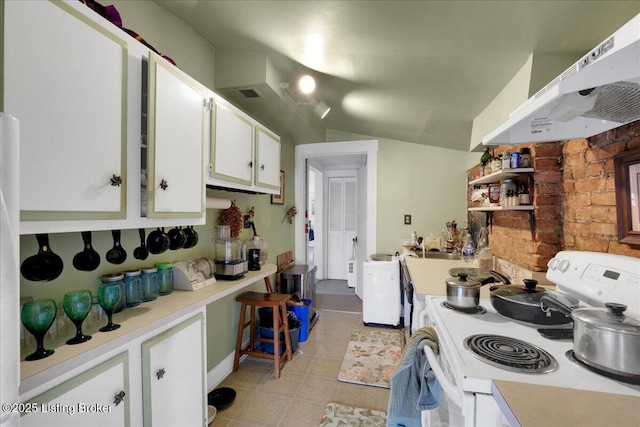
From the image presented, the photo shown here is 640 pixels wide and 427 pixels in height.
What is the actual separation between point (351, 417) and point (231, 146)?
74.4 inches

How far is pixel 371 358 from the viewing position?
2.60 metres

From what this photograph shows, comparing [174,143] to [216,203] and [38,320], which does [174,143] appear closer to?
[216,203]

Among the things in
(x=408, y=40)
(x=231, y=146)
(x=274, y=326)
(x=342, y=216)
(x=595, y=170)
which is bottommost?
(x=274, y=326)

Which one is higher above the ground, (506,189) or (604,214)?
(506,189)

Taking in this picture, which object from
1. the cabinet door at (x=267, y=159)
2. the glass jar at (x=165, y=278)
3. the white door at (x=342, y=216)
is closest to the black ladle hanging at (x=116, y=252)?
the glass jar at (x=165, y=278)

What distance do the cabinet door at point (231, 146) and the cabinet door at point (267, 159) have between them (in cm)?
11

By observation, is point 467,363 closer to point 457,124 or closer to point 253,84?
point 253,84

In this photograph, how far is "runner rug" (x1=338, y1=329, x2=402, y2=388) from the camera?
229 centimetres

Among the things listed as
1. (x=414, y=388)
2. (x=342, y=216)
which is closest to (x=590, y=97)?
(x=414, y=388)

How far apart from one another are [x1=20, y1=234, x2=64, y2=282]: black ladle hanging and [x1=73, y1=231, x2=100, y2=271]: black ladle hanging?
0.15 m

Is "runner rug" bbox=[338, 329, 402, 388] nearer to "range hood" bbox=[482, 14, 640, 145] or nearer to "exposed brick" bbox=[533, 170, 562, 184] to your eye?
"exposed brick" bbox=[533, 170, 562, 184]

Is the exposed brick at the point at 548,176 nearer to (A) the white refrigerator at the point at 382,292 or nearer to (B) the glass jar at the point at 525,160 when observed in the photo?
(B) the glass jar at the point at 525,160

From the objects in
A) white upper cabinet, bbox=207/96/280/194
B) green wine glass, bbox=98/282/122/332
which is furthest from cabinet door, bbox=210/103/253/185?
green wine glass, bbox=98/282/122/332

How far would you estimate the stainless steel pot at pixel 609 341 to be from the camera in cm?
71
